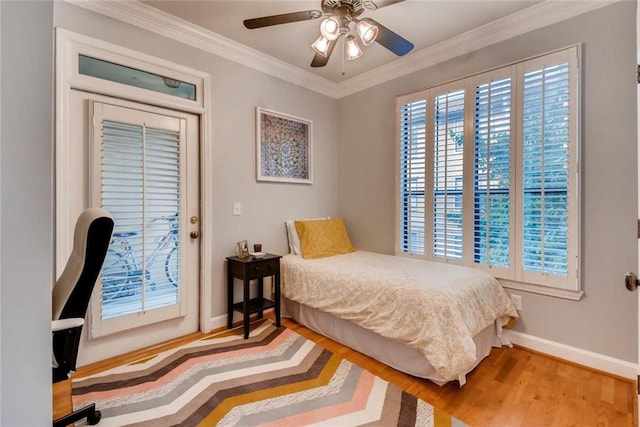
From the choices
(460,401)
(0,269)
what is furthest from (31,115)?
(460,401)

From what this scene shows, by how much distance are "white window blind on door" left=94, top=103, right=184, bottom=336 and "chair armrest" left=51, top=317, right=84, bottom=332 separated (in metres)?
1.03

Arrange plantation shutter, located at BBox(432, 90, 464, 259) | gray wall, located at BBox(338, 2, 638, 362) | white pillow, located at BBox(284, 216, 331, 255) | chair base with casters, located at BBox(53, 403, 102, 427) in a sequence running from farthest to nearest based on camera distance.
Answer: white pillow, located at BBox(284, 216, 331, 255) < plantation shutter, located at BBox(432, 90, 464, 259) < gray wall, located at BBox(338, 2, 638, 362) < chair base with casters, located at BBox(53, 403, 102, 427)

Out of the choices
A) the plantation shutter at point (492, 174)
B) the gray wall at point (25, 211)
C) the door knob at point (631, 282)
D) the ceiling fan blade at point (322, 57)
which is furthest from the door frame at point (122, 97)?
the door knob at point (631, 282)

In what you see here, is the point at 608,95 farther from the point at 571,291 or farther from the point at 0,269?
the point at 0,269

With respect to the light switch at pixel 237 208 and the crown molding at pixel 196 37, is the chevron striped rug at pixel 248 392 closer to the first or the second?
the light switch at pixel 237 208

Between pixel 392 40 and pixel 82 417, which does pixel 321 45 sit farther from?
pixel 82 417

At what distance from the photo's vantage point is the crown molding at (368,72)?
6.96ft

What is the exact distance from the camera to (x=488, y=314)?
6.91 feet

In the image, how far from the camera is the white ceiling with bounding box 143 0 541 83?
7.16ft

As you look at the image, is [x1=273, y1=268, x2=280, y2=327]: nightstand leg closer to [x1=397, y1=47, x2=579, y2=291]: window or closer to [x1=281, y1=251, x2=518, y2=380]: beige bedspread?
[x1=281, y1=251, x2=518, y2=380]: beige bedspread

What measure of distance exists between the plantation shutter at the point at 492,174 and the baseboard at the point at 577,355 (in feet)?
1.89

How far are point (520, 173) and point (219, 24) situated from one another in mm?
2664

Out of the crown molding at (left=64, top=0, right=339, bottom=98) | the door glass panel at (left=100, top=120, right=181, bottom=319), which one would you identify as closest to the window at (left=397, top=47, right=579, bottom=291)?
the crown molding at (left=64, top=0, right=339, bottom=98)

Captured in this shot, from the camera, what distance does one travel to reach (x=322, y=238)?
3.13 m
